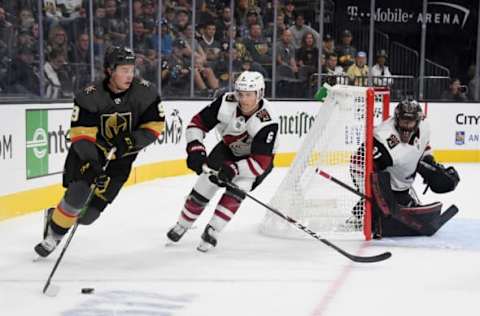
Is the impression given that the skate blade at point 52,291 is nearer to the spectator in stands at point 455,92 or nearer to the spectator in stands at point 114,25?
the spectator in stands at point 114,25

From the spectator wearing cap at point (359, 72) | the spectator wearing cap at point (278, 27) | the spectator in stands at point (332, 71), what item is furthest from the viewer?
the spectator wearing cap at point (359, 72)

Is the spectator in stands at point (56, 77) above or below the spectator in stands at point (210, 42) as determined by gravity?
below

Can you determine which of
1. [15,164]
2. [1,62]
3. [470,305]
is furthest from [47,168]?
[470,305]

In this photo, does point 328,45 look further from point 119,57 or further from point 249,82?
point 119,57

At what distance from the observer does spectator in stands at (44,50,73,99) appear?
6500mm

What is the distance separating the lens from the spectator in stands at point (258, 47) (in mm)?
9945

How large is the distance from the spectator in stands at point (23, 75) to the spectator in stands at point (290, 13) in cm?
469

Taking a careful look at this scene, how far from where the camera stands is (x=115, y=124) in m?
4.28

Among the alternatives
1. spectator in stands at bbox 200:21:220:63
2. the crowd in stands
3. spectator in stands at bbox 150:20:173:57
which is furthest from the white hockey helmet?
spectator in stands at bbox 200:21:220:63

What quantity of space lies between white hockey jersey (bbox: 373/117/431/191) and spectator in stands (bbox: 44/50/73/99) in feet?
8.86

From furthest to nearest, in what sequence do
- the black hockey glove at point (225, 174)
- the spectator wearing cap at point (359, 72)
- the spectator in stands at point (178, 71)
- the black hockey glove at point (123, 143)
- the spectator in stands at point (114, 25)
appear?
the spectator wearing cap at point (359, 72) → the spectator in stands at point (178, 71) → the spectator in stands at point (114, 25) → the black hockey glove at point (225, 174) → the black hockey glove at point (123, 143)

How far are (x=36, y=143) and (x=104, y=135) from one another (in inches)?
68.6

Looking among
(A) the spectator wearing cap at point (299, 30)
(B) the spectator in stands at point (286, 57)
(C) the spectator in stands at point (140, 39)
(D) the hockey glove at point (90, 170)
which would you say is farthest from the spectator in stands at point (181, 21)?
(D) the hockey glove at point (90, 170)

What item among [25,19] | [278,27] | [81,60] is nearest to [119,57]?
[25,19]
